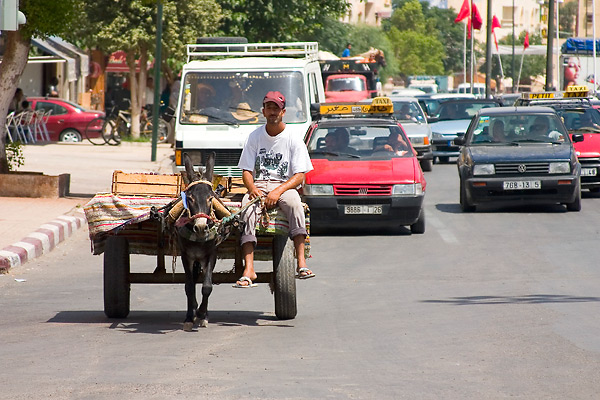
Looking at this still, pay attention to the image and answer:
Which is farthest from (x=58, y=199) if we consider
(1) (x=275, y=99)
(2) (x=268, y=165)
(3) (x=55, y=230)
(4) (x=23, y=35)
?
(1) (x=275, y=99)

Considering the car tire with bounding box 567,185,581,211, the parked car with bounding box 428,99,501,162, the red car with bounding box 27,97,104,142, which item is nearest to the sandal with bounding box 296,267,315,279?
the car tire with bounding box 567,185,581,211

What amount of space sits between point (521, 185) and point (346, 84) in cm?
2050

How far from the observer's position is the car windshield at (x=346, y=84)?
3669cm

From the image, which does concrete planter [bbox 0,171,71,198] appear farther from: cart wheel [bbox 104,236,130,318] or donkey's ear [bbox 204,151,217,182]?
donkey's ear [bbox 204,151,217,182]

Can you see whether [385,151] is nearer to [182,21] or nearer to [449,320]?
[449,320]

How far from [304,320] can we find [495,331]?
154 centimetres

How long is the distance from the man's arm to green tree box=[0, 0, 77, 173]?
32.2ft

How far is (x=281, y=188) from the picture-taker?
27.7 feet

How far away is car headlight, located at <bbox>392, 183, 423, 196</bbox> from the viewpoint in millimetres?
14587

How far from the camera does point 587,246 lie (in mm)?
13578

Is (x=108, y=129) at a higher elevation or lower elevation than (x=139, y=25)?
lower

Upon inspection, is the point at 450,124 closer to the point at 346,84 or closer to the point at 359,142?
the point at 346,84

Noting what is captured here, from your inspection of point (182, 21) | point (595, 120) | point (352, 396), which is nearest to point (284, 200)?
point (352, 396)

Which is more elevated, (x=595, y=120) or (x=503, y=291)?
(x=595, y=120)
